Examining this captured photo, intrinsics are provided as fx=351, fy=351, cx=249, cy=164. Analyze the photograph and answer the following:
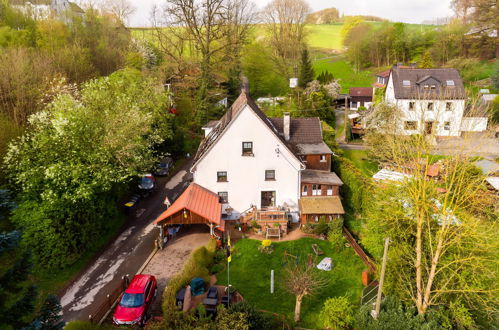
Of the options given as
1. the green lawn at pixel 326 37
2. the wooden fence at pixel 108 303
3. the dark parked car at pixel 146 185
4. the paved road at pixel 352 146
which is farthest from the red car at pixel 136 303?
the green lawn at pixel 326 37

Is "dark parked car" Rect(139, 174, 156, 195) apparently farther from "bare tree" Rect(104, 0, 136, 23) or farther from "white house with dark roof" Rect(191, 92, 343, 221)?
"bare tree" Rect(104, 0, 136, 23)

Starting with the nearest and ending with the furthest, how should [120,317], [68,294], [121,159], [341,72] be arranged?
1. [120,317]
2. [68,294]
3. [121,159]
4. [341,72]

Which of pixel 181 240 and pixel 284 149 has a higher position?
pixel 284 149

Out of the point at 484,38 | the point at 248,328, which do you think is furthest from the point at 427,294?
the point at 484,38

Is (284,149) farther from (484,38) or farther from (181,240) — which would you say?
(484,38)

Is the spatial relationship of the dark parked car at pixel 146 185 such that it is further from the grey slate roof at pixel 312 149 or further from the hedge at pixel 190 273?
the grey slate roof at pixel 312 149

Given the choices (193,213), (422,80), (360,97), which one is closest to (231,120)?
(193,213)

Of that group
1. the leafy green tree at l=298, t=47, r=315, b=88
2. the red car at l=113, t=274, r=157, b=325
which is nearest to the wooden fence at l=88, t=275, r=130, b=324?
the red car at l=113, t=274, r=157, b=325

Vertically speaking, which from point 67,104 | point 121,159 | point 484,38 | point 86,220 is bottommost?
point 86,220
